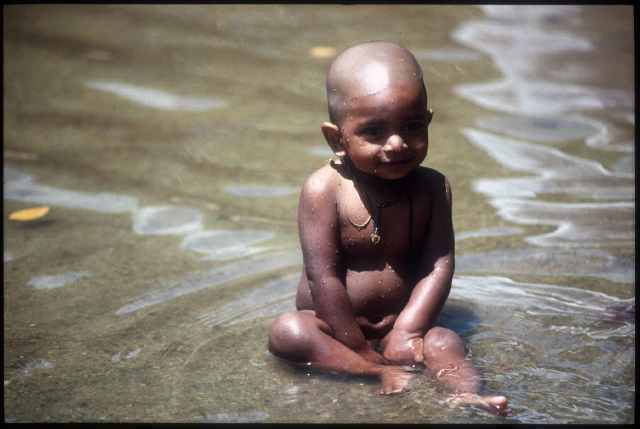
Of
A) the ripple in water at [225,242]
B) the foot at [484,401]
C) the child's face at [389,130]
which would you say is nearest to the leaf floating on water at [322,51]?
the ripple in water at [225,242]

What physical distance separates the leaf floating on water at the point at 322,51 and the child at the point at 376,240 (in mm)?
3550

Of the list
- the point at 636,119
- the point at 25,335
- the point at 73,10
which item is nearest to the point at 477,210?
the point at 636,119

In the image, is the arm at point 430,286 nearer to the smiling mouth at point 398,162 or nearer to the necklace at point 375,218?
the necklace at point 375,218

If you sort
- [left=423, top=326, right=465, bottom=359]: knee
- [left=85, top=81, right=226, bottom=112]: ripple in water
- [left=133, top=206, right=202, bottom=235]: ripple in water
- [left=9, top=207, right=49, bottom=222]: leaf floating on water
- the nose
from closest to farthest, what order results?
the nose → [left=423, top=326, right=465, bottom=359]: knee → [left=133, top=206, right=202, bottom=235]: ripple in water → [left=9, top=207, right=49, bottom=222]: leaf floating on water → [left=85, top=81, right=226, bottom=112]: ripple in water

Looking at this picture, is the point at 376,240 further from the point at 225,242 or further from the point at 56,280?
the point at 56,280

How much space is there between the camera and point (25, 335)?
3521mm

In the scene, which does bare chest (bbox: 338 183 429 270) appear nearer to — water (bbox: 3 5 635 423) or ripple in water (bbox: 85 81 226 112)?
water (bbox: 3 5 635 423)

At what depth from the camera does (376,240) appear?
3203 millimetres

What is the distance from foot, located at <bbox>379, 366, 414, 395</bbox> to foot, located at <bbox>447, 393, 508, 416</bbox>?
0.17 metres

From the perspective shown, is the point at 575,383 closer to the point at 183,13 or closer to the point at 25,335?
the point at 25,335

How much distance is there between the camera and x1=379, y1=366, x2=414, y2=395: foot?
9.73ft

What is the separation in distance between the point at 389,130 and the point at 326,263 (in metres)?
0.51

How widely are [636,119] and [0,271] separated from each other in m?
3.65

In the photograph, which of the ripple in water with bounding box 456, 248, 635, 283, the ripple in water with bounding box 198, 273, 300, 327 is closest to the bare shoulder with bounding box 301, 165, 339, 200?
the ripple in water with bounding box 198, 273, 300, 327
